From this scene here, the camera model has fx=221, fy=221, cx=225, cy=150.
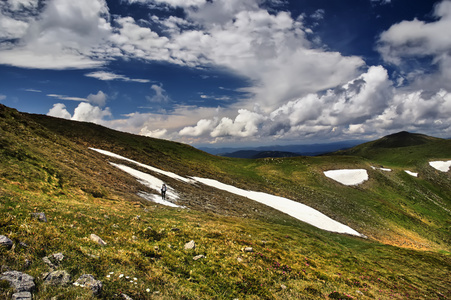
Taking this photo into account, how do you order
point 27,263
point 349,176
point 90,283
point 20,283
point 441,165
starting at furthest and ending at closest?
point 441,165 < point 349,176 < point 27,263 < point 90,283 < point 20,283

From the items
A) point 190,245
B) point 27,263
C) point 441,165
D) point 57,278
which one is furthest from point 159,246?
point 441,165

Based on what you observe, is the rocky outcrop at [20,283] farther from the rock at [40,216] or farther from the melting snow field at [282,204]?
the melting snow field at [282,204]

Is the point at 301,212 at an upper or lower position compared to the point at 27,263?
lower

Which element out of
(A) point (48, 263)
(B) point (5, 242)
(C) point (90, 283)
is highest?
(B) point (5, 242)

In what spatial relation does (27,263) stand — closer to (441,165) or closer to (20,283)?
(20,283)

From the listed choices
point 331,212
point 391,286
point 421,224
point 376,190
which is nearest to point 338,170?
point 376,190

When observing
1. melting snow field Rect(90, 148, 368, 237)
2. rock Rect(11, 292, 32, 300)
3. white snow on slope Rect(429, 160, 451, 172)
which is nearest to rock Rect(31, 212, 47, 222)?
rock Rect(11, 292, 32, 300)

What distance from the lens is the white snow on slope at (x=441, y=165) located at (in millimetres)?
138875

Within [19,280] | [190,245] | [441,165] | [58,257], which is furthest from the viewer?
[441,165]

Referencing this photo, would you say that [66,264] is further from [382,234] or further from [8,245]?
[382,234]

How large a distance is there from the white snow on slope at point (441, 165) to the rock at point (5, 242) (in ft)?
634

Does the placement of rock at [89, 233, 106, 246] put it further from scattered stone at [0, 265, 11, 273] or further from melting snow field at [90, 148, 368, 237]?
melting snow field at [90, 148, 368, 237]

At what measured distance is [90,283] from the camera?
891 centimetres

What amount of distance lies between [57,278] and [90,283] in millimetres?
1220
